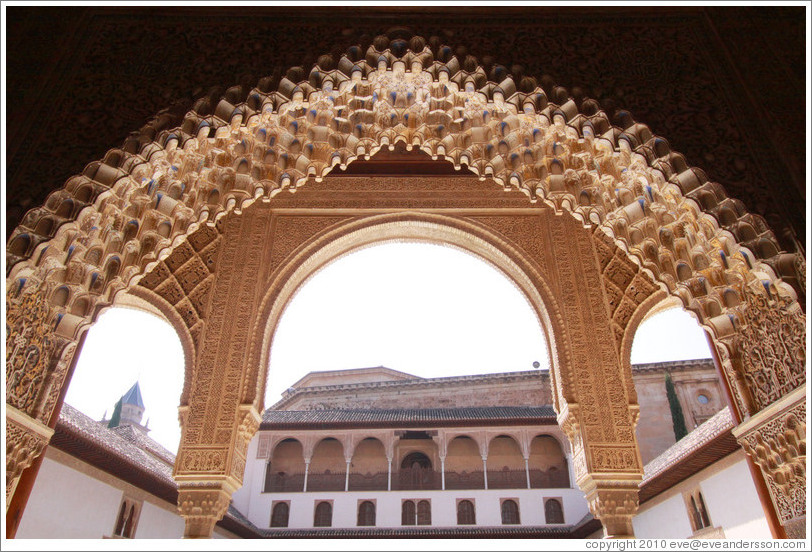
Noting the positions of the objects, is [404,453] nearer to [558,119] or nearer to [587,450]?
[587,450]

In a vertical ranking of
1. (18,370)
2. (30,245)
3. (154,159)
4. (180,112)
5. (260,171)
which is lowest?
(18,370)

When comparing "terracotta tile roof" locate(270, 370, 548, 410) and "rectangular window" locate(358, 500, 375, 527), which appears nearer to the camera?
"rectangular window" locate(358, 500, 375, 527)

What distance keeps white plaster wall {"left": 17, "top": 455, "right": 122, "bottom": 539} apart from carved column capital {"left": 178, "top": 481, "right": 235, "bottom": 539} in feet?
10.5

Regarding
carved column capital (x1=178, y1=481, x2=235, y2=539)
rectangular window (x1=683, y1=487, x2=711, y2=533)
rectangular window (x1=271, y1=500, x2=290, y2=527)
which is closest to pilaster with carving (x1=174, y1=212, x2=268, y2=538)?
carved column capital (x1=178, y1=481, x2=235, y2=539)

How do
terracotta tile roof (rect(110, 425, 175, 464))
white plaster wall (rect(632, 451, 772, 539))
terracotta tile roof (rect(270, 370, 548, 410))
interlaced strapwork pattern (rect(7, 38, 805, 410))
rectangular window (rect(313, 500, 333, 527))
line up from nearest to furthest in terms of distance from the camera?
interlaced strapwork pattern (rect(7, 38, 805, 410)), white plaster wall (rect(632, 451, 772, 539)), terracotta tile roof (rect(110, 425, 175, 464)), rectangular window (rect(313, 500, 333, 527)), terracotta tile roof (rect(270, 370, 548, 410))

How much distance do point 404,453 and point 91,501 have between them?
32.1ft

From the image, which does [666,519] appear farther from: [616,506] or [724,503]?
[616,506]

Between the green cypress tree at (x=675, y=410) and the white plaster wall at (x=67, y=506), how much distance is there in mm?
12945

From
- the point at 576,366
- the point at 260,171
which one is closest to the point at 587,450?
the point at 576,366

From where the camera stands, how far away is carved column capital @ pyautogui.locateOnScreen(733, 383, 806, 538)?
8.71 feet

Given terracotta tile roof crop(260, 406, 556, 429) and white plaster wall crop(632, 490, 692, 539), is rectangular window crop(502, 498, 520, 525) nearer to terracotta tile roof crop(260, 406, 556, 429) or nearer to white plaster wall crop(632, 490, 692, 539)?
terracotta tile roof crop(260, 406, 556, 429)

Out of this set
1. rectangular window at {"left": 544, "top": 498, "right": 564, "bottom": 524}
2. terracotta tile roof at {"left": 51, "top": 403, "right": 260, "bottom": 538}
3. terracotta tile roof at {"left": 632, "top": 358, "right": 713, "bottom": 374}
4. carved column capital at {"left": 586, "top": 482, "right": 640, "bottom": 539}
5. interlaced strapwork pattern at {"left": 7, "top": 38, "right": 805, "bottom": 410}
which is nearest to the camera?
interlaced strapwork pattern at {"left": 7, "top": 38, "right": 805, "bottom": 410}

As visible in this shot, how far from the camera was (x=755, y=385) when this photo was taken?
295 centimetres

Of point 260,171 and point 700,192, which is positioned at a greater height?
point 260,171
